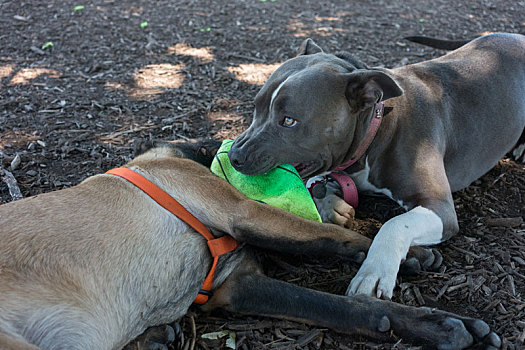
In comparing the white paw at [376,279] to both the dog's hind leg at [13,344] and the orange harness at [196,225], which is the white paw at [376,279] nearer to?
the orange harness at [196,225]

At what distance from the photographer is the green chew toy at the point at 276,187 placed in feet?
10.6

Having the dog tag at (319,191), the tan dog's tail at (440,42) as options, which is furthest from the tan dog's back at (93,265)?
the tan dog's tail at (440,42)

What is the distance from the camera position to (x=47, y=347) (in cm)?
229

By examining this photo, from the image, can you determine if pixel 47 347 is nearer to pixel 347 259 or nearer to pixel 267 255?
pixel 267 255

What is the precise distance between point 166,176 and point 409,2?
8.97m

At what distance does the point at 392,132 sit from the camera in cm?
367

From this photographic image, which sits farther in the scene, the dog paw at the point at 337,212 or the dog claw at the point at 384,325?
the dog paw at the point at 337,212

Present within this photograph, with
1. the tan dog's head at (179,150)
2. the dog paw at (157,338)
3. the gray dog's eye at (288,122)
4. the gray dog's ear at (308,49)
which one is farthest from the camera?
the gray dog's ear at (308,49)

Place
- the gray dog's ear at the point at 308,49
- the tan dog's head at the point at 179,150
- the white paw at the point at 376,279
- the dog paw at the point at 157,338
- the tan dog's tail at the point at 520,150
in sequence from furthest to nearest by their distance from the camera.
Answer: the tan dog's tail at the point at 520,150 → the gray dog's ear at the point at 308,49 → the tan dog's head at the point at 179,150 → the white paw at the point at 376,279 → the dog paw at the point at 157,338

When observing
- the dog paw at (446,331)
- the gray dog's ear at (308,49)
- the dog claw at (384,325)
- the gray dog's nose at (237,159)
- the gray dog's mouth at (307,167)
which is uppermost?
the gray dog's ear at (308,49)

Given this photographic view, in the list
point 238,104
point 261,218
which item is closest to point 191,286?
point 261,218

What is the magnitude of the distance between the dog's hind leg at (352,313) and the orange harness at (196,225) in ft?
0.31

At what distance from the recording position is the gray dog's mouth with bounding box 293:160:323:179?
11.5ft

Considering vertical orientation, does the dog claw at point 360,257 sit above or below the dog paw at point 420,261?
above
